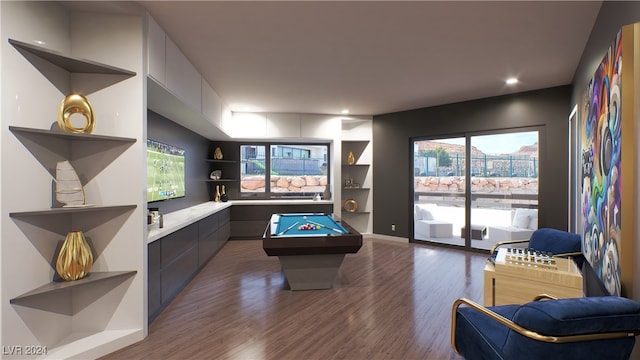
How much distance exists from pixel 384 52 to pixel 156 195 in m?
3.23

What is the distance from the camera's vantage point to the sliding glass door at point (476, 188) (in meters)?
4.99

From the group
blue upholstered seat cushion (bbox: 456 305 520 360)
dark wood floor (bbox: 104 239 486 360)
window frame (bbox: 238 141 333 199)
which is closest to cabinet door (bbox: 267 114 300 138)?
window frame (bbox: 238 141 333 199)

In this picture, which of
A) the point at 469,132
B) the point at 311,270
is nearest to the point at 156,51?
the point at 311,270

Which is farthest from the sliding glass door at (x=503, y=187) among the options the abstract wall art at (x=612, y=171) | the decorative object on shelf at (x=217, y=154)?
the decorative object on shelf at (x=217, y=154)

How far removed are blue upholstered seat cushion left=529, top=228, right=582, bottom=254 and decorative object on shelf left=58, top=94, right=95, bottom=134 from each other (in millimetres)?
4325

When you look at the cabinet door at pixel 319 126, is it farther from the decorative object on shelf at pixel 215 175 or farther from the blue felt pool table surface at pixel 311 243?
the blue felt pool table surface at pixel 311 243

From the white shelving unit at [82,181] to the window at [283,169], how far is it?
438 centimetres

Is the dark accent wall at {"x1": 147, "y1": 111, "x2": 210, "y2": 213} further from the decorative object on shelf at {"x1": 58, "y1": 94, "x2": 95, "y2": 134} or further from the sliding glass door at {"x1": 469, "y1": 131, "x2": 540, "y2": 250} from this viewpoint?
the sliding glass door at {"x1": 469, "y1": 131, "x2": 540, "y2": 250}

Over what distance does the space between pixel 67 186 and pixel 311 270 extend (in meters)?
2.43

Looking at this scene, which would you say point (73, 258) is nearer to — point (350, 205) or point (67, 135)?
point (67, 135)

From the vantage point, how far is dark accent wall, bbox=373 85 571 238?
4.55m

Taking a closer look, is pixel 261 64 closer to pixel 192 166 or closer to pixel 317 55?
pixel 317 55

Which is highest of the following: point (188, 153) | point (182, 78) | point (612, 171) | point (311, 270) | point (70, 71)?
point (182, 78)

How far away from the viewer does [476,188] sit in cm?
546
